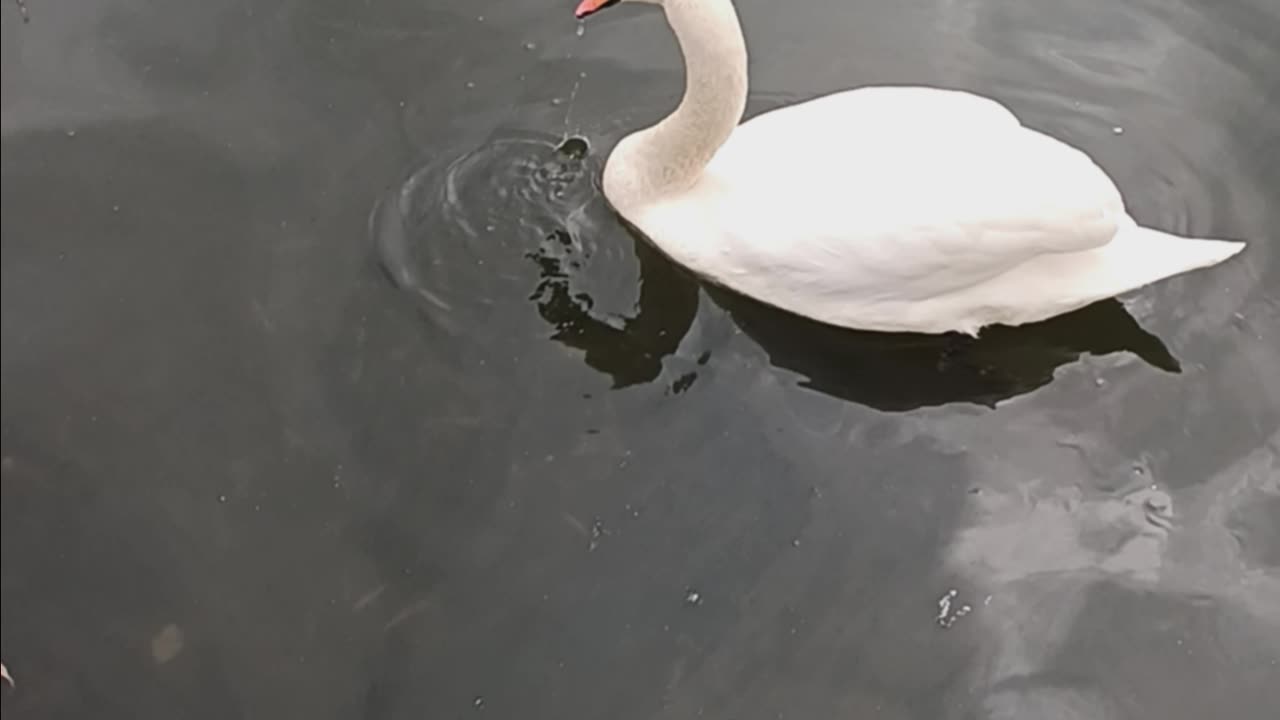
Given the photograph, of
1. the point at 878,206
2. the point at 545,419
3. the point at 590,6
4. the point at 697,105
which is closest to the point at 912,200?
the point at 878,206

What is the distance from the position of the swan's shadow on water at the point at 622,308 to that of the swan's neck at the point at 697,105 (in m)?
0.17

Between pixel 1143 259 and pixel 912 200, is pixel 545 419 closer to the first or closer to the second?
pixel 912 200

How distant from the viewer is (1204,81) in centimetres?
289

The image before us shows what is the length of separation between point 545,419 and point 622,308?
0.85ft

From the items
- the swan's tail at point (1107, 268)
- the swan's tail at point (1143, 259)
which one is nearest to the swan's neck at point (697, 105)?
the swan's tail at point (1107, 268)

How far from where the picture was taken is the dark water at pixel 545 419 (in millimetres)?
2223

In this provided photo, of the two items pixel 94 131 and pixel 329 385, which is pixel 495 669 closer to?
pixel 329 385

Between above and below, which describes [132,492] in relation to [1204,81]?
below

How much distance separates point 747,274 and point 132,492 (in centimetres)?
101

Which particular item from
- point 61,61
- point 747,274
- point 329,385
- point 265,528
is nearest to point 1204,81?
point 747,274

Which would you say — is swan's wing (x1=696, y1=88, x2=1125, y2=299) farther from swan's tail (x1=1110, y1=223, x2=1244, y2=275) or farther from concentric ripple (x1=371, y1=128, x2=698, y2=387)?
concentric ripple (x1=371, y1=128, x2=698, y2=387)

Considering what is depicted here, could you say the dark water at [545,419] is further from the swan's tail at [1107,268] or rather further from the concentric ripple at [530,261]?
the swan's tail at [1107,268]

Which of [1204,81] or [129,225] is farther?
[1204,81]

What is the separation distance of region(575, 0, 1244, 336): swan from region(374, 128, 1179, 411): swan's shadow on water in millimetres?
92
